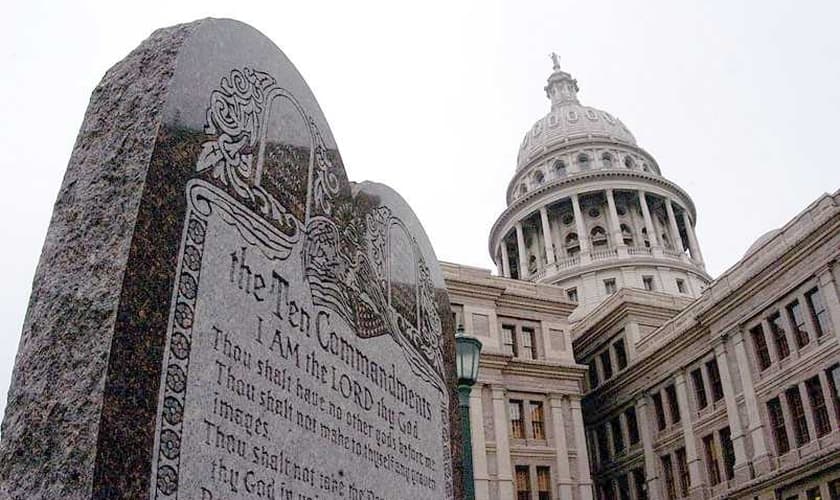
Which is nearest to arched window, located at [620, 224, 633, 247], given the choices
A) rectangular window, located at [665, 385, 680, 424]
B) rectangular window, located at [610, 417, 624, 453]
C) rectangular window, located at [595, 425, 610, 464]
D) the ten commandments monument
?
rectangular window, located at [595, 425, 610, 464]

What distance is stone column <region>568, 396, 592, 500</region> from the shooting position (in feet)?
136

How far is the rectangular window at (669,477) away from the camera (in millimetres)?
41625

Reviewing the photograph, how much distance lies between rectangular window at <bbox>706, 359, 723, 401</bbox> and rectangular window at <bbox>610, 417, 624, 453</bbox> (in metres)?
8.13

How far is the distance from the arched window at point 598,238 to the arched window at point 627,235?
5.06 ft

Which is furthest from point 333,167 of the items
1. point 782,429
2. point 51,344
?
point 782,429

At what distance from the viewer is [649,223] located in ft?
234

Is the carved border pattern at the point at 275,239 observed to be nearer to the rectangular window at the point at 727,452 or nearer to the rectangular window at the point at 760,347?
the rectangular window at the point at 760,347

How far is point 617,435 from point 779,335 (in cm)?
1402

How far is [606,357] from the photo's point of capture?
49.3m

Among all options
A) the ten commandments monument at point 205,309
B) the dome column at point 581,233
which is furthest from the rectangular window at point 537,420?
the ten commandments monument at point 205,309

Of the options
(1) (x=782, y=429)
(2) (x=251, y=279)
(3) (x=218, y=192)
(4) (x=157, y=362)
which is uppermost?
(1) (x=782, y=429)

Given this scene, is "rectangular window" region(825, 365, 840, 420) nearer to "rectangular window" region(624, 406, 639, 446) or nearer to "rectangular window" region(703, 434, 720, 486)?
"rectangular window" region(703, 434, 720, 486)

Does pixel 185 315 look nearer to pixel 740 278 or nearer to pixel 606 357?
pixel 740 278

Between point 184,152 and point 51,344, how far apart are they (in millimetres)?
1149
